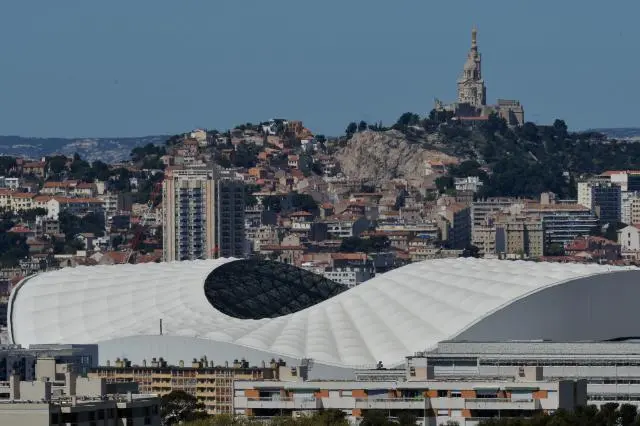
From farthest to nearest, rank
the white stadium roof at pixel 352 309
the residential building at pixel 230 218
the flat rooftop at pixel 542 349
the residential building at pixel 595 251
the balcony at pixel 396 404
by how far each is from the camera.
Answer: the residential building at pixel 595 251, the residential building at pixel 230 218, the white stadium roof at pixel 352 309, the flat rooftop at pixel 542 349, the balcony at pixel 396 404

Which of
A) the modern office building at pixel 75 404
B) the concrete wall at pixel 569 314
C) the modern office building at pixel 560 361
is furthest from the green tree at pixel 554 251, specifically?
the modern office building at pixel 75 404

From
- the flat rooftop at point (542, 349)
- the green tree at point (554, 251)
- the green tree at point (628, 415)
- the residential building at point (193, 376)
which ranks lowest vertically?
the residential building at point (193, 376)

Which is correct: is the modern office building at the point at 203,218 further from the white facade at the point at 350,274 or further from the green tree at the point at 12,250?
the white facade at the point at 350,274

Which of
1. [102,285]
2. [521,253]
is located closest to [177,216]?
[521,253]

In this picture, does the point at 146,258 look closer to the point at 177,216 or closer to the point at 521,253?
the point at 177,216

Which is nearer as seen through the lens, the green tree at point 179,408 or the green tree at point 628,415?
the green tree at point 628,415

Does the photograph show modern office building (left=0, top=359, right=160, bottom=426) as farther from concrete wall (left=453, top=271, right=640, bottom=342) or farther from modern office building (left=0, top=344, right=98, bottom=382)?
concrete wall (left=453, top=271, right=640, bottom=342)

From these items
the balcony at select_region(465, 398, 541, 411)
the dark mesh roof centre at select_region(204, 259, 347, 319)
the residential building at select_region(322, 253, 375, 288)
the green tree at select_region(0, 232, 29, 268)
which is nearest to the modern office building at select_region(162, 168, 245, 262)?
the residential building at select_region(322, 253, 375, 288)
